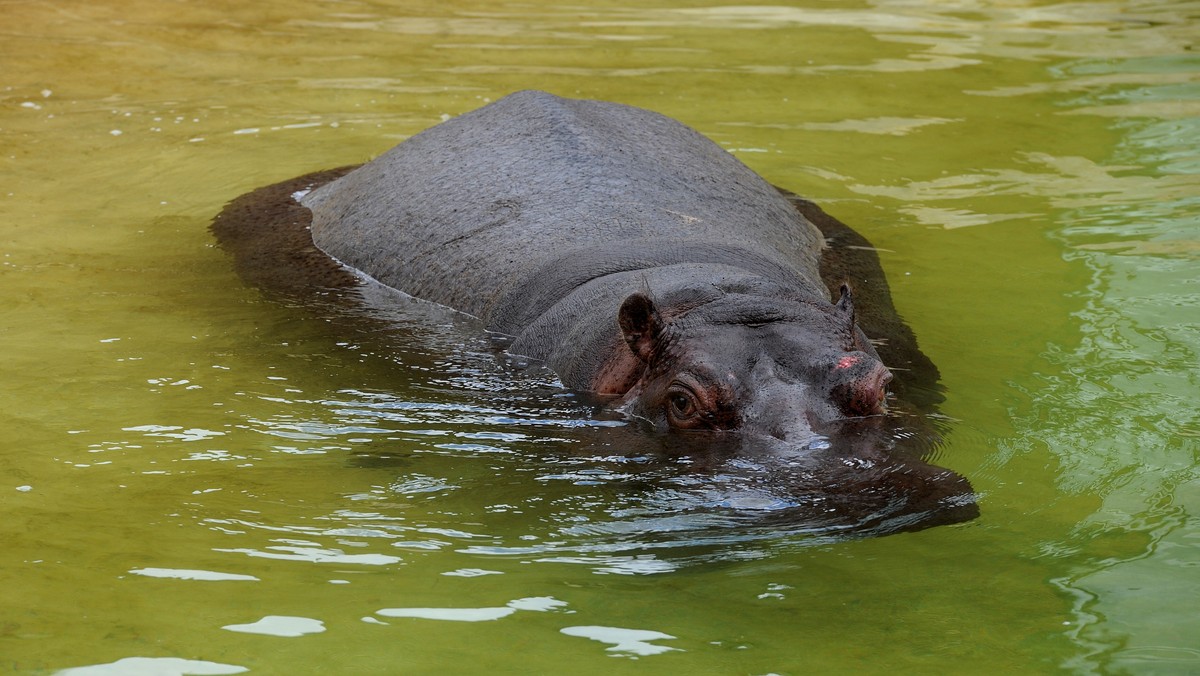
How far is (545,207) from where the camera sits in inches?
267

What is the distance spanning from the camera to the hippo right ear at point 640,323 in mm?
4969

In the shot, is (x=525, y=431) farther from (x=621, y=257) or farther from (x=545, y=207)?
(x=545, y=207)

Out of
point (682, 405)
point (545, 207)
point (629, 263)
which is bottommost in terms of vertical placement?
point (682, 405)

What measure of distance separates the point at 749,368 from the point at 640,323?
49cm

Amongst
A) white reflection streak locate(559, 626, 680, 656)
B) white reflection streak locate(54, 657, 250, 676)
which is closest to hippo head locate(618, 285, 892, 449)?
white reflection streak locate(559, 626, 680, 656)

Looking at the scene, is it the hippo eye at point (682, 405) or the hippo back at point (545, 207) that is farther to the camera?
the hippo back at point (545, 207)

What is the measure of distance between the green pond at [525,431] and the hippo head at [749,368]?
23cm

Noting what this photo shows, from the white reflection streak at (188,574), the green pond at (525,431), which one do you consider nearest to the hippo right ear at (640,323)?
the green pond at (525,431)

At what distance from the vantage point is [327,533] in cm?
429

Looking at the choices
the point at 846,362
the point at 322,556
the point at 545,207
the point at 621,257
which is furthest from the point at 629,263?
the point at 322,556

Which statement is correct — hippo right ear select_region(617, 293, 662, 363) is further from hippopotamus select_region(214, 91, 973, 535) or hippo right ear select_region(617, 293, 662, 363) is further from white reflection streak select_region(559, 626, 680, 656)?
white reflection streak select_region(559, 626, 680, 656)

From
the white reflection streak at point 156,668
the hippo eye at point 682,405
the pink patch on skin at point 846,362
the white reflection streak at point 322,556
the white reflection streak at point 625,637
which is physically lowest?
the white reflection streak at point 625,637

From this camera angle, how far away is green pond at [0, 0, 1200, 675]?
369cm

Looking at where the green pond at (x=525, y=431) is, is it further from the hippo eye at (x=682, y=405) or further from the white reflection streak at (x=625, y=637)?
the hippo eye at (x=682, y=405)
